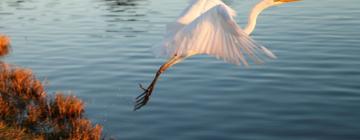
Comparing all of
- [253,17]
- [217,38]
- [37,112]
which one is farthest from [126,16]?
[217,38]

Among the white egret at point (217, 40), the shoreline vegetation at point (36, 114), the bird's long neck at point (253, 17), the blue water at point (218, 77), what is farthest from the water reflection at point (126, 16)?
the white egret at point (217, 40)

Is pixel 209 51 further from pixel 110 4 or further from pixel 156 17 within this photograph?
pixel 110 4

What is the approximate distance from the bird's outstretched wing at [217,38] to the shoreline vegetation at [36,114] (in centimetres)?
272

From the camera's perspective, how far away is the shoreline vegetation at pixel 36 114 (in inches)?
309

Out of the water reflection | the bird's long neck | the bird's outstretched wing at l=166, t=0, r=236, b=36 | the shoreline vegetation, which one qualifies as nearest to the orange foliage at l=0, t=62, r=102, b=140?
the shoreline vegetation

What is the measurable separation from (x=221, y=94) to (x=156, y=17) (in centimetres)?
1189

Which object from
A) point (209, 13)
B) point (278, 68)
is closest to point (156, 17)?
point (278, 68)

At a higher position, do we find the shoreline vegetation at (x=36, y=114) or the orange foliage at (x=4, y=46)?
the shoreline vegetation at (x=36, y=114)

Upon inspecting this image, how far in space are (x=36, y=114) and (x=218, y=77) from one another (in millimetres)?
4758

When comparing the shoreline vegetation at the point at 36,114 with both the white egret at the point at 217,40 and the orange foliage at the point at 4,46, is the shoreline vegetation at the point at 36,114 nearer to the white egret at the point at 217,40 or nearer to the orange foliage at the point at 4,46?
the white egret at the point at 217,40

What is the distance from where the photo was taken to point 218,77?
12.6 meters

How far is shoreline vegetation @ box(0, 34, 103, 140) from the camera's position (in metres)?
7.84

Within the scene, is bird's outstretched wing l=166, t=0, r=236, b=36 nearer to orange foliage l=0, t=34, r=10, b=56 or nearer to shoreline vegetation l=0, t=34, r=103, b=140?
shoreline vegetation l=0, t=34, r=103, b=140

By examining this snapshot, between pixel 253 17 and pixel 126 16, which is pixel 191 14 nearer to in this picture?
pixel 253 17
